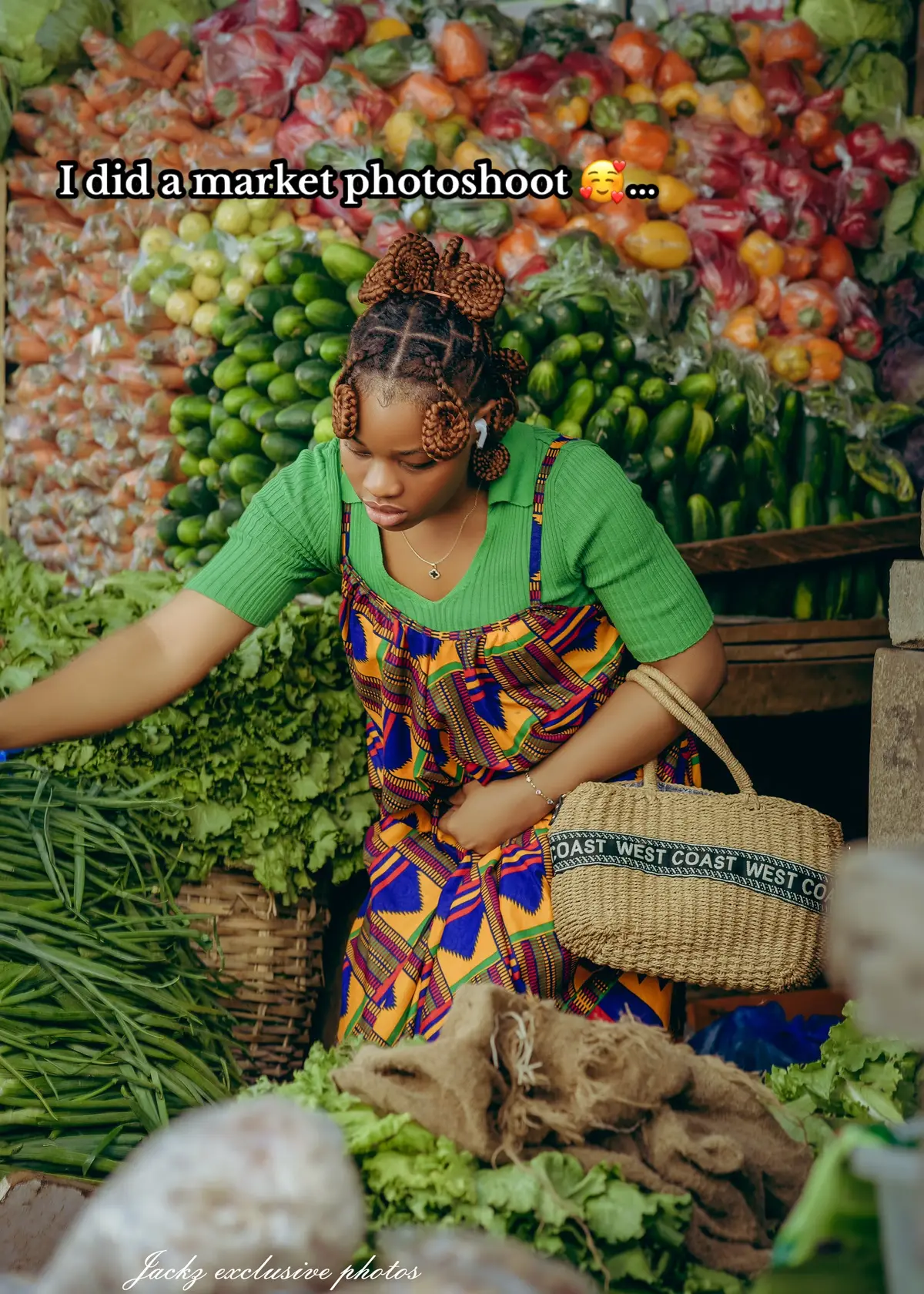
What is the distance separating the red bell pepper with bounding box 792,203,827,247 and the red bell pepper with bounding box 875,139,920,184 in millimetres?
324

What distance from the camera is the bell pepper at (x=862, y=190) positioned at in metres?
4.38

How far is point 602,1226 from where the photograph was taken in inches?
49.2

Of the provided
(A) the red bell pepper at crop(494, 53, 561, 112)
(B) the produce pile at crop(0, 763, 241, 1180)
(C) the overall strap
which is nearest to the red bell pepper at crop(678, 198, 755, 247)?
(A) the red bell pepper at crop(494, 53, 561, 112)

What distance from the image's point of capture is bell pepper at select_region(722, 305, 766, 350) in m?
4.11

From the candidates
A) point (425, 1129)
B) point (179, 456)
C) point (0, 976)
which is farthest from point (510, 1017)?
point (179, 456)

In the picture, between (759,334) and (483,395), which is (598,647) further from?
(759,334)

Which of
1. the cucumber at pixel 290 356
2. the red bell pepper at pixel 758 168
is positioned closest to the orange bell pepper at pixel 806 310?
the red bell pepper at pixel 758 168

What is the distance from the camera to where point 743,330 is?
4.11 meters

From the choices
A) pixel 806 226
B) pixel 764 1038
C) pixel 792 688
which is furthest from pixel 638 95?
pixel 764 1038

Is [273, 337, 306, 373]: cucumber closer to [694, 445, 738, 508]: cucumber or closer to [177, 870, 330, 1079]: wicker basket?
[694, 445, 738, 508]: cucumber

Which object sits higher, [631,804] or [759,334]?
[759,334]

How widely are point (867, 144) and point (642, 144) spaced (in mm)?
884

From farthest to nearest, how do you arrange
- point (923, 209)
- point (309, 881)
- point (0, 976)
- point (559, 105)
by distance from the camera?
1. point (923, 209)
2. point (559, 105)
3. point (309, 881)
4. point (0, 976)

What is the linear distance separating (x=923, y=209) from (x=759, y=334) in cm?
80
